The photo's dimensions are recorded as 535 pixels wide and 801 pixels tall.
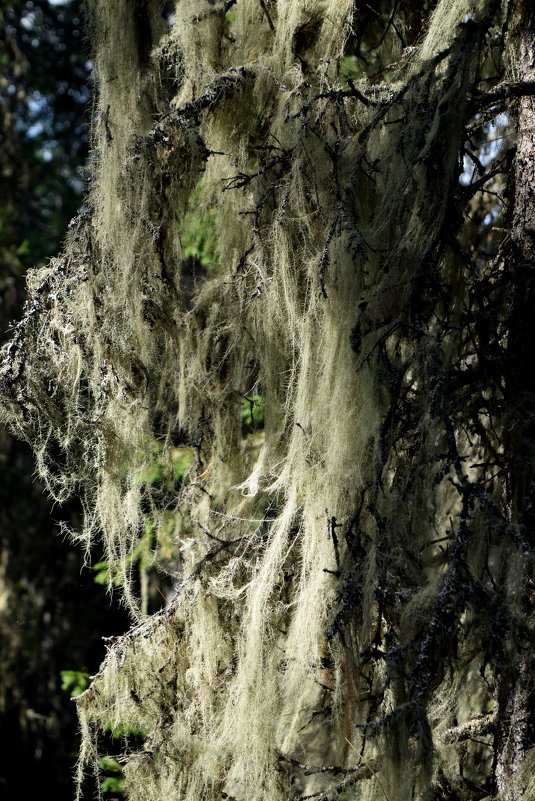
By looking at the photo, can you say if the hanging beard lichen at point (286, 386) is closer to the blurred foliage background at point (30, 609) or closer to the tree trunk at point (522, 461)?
the tree trunk at point (522, 461)

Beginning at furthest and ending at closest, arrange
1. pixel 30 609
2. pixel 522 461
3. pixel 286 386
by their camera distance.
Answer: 1. pixel 30 609
2. pixel 286 386
3. pixel 522 461

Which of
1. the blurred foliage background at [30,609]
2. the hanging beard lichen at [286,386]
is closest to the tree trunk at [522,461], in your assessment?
the hanging beard lichen at [286,386]

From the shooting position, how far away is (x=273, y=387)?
2662 mm

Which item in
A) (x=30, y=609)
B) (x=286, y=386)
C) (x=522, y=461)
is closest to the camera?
(x=522, y=461)

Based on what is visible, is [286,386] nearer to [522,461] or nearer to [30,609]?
[522,461]

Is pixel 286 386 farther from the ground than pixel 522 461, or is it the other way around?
pixel 286 386

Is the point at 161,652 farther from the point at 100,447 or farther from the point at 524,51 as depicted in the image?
the point at 524,51

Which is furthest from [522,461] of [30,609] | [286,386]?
[30,609]

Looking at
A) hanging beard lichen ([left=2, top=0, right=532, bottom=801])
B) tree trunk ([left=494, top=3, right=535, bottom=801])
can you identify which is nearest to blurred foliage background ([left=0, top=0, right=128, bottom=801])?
hanging beard lichen ([left=2, top=0, right=532, bottom=801])

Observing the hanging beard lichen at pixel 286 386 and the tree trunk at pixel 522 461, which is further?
the tree trunk at pixel 522 461

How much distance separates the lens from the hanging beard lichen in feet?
6.88

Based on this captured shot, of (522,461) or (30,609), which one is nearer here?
(522,461)

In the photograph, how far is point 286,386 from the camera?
2.65 m

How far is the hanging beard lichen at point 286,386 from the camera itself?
210cm
